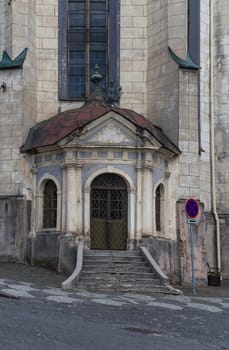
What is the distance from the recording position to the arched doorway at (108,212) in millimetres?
23547

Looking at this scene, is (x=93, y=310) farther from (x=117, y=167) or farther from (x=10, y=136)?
(x=10, y=136)

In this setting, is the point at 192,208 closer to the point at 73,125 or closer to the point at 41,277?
the point at 41,277

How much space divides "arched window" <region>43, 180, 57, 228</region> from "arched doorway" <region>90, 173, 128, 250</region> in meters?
1.39

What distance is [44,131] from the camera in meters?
24.5

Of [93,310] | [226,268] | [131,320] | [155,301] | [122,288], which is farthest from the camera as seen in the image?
[226,268]

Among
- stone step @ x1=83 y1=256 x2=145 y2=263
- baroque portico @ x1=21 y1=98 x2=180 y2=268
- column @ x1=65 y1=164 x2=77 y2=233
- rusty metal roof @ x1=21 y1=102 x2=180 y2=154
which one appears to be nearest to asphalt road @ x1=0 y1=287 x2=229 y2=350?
stone step @ x1=83 y1=256 x2=145 y2=263

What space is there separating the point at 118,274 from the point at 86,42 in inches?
401

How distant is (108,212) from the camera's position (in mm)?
23625

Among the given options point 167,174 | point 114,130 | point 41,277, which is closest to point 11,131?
point 114,130

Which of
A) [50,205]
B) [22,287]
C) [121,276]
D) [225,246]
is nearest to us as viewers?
[22,287]

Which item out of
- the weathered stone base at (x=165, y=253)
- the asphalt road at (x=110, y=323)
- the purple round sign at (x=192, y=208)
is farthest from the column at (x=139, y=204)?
the asphalt road at (x=110, y=323)

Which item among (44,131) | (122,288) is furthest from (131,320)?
(44,131)

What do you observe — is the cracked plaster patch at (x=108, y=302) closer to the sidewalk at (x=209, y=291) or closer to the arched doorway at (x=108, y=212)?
the sidewalk at (x=209, y=291)

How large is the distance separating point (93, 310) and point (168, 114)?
39.9 ft
